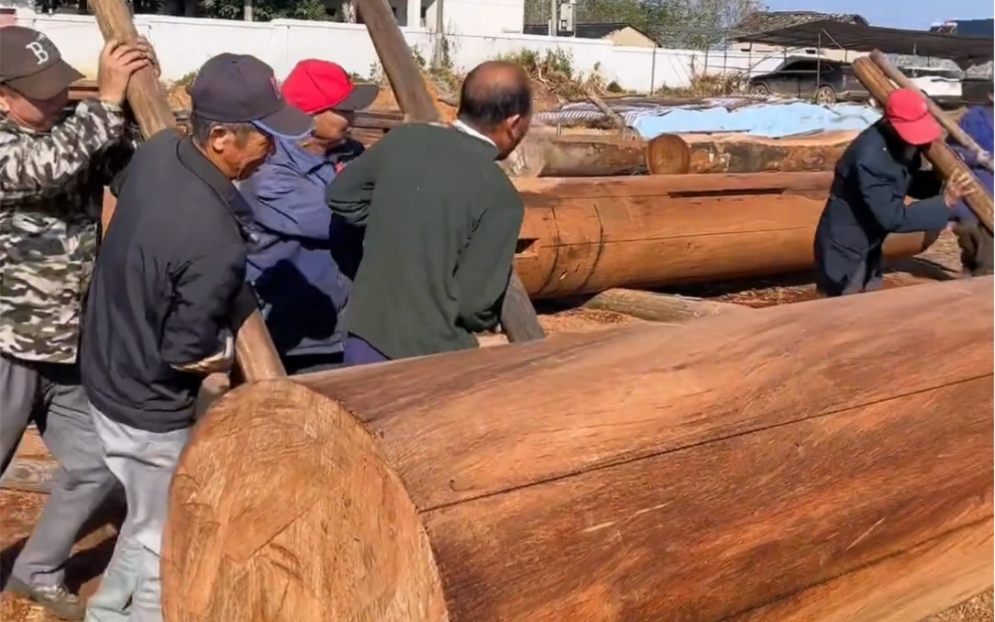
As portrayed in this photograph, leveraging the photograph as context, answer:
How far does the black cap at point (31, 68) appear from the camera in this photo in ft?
10.9

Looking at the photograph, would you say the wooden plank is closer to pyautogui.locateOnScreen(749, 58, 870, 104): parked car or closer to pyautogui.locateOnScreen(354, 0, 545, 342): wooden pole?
pyautogui.locateOnScreen(354, 0, 545, 342): wooden pole

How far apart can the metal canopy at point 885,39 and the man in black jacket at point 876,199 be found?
22508 millimetres

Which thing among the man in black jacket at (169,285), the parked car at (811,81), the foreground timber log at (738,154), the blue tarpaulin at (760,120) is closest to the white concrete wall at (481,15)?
the parked car at (811,81)

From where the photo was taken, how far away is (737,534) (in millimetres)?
2588

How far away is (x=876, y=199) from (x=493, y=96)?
3.11 metres

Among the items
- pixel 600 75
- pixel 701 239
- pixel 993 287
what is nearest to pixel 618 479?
pixel 993 287

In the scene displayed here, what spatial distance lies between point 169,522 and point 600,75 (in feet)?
121

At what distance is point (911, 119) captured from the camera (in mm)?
5875

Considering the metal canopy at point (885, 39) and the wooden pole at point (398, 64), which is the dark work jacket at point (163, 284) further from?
the metal canopy at point (885, 39)

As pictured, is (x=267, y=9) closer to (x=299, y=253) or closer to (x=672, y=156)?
(x=672, y=156)

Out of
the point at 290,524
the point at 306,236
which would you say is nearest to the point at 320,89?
the point at 306,236

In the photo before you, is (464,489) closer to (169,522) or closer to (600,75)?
(169,522)

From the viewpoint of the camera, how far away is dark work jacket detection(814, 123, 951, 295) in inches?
236

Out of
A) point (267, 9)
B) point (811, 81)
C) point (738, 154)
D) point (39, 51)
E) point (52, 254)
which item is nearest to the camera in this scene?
point (39, 51)
